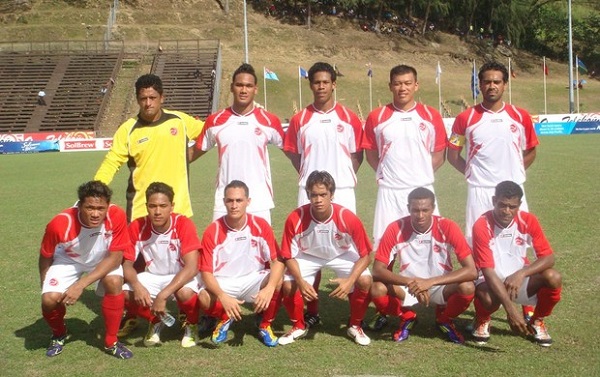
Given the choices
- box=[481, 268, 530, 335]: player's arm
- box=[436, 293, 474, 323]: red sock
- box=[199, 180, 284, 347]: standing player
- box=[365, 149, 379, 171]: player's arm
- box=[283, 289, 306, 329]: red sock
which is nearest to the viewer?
box=[481, 268, 530, 335]: player's arm

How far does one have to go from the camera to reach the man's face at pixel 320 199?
4566 millimetres

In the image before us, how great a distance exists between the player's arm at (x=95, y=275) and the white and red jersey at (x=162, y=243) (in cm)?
24

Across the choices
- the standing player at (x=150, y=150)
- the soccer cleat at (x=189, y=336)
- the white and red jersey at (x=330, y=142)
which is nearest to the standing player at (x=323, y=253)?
the white and red jersey at (x=330, y=142)

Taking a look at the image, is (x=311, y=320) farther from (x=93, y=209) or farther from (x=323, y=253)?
(x=93, y=209)

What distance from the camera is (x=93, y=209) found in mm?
4406

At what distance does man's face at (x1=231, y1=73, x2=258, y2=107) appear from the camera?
5.12 meters

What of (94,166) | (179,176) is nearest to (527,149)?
(179,176)

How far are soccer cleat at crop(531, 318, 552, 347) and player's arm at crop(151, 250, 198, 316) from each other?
2479 millimetres

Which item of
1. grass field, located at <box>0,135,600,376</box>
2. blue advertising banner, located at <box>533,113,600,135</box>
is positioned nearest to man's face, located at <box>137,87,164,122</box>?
grass field, located at <box>0,135,600,376</box>

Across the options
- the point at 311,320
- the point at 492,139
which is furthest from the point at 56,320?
the point at 492,139

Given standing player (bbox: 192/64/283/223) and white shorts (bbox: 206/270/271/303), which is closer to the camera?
white shorts (bbox: 206/270/271/303)

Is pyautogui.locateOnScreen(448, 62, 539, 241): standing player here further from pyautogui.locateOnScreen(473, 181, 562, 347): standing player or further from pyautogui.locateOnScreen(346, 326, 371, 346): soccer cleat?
→ pyautogui.locateOnScreen(346, 326, 371, 346): soccer cleat

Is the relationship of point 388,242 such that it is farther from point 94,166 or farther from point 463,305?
point 94,166

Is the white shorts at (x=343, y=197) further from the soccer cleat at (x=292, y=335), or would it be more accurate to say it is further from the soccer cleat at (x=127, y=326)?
the soccer cleat at (x=127, y=326)
